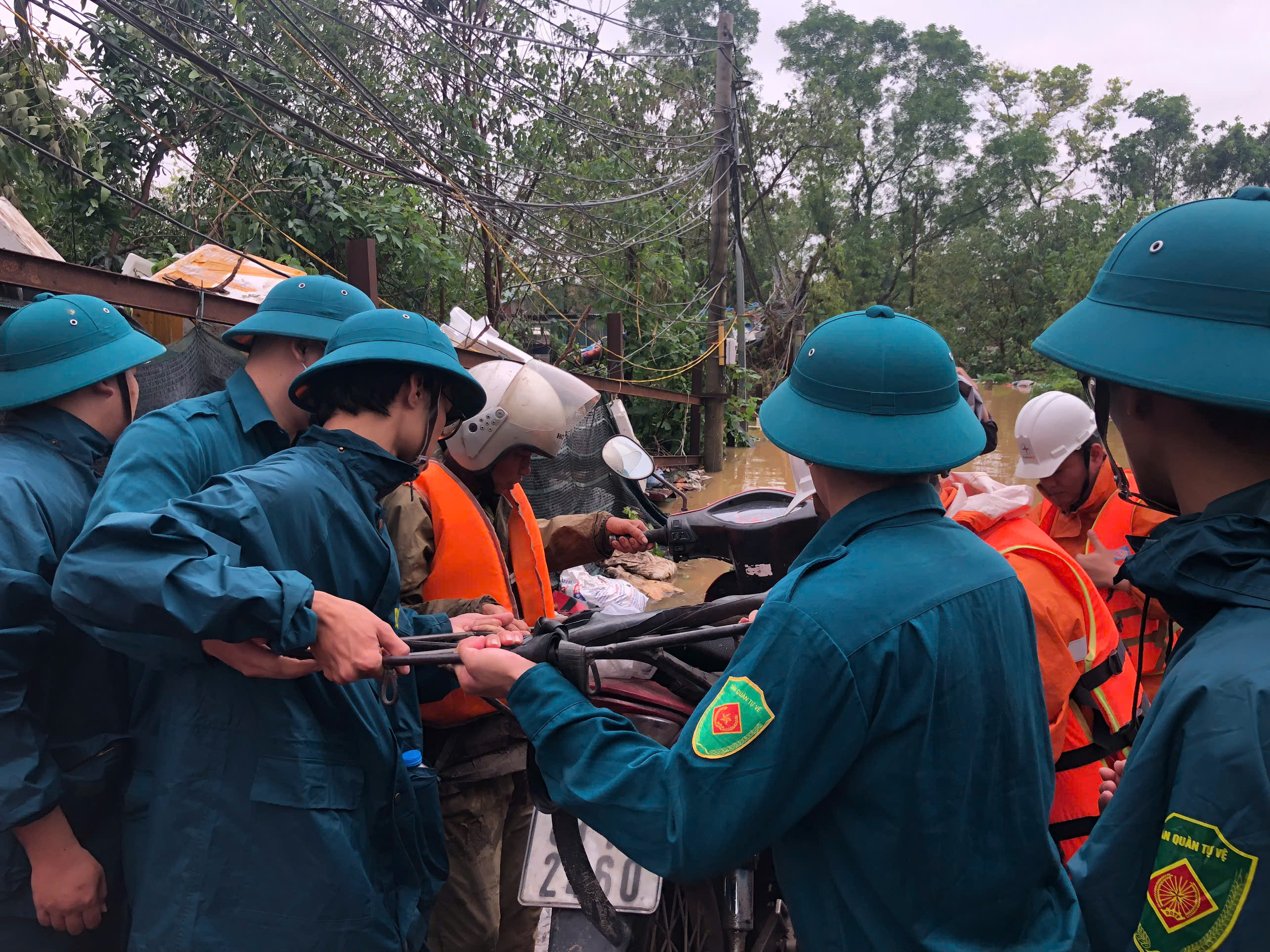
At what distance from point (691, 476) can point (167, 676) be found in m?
10.8

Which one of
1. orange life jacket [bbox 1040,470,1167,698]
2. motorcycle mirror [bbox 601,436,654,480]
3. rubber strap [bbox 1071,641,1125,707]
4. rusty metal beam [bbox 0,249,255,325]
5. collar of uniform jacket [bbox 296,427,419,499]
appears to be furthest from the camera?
motorcycle mirror [bbox 601,436,654,480]

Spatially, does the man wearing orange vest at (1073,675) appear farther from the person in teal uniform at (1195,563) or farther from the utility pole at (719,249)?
the utility pole at (719,249)

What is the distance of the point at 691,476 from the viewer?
12359mm

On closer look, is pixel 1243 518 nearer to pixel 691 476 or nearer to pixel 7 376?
pixel 7 376

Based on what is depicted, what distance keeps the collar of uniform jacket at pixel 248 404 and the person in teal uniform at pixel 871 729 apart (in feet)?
3.94

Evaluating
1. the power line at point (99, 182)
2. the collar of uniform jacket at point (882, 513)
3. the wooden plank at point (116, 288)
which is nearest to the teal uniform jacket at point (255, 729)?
the collar of uniform jacket at point (882, 513)

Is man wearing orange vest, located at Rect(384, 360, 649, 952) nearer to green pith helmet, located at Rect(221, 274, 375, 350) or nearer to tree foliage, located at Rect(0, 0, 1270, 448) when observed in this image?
green pith helmet, located at Rect(221, 274, 375, 350)

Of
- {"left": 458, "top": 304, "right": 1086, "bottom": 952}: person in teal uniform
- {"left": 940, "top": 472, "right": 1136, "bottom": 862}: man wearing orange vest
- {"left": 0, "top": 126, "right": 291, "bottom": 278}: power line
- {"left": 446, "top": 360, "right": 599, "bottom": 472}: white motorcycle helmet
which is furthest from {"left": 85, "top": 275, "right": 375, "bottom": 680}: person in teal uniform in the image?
{"left": 0, "top": 126, "right": 291, "bottom": 278}: power line

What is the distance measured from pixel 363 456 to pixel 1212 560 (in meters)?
1.57

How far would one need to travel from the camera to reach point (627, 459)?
156 inches

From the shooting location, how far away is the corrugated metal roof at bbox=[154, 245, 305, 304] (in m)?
4.50

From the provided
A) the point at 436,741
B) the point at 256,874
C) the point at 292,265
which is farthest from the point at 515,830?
the point at 292,265

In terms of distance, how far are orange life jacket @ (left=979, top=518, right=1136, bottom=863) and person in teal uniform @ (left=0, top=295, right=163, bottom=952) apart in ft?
7.65

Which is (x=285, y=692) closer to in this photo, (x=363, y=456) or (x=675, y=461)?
(x=363, y=456)
